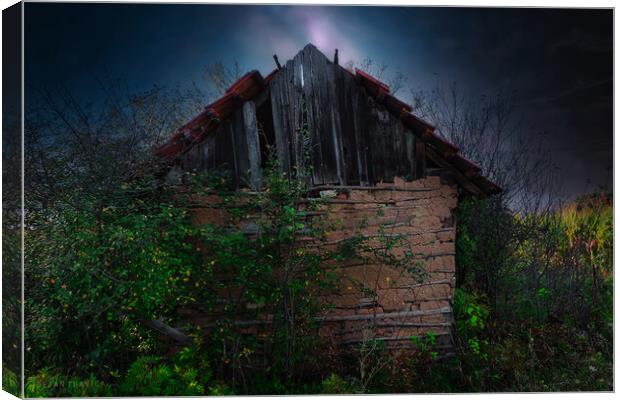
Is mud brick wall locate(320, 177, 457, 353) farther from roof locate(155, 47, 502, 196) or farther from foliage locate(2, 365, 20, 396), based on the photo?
foliage locate(2, 365, 20, 396)

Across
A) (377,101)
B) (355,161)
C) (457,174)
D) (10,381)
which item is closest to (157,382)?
(10,381)

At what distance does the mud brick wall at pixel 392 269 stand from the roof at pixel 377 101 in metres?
0.29

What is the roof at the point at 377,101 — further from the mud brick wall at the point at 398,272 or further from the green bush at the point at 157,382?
the green bush at the point at 157,382

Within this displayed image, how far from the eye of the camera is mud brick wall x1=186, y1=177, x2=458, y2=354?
5.30 metres

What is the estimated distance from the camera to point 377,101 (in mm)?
5383

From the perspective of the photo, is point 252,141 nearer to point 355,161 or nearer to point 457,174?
point 355,161

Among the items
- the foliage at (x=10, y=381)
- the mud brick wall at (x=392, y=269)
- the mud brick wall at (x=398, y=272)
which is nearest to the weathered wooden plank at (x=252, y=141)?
the mud brick wall at (x=392, y=269)

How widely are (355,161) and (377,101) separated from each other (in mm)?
620

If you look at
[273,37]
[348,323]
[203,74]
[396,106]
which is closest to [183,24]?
[203,74]

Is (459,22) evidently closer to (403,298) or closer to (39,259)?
(403,298)

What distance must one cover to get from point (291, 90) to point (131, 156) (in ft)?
5.28

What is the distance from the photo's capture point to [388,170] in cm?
554

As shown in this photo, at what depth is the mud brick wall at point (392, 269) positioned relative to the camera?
17.4ft

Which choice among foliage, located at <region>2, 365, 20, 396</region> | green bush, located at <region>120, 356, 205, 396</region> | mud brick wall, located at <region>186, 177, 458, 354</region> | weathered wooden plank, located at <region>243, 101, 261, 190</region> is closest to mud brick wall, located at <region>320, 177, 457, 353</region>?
mud brick wall, located at <region>186, 177, 458, 354</region>
